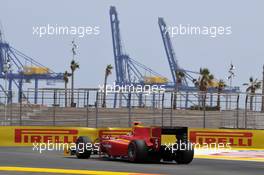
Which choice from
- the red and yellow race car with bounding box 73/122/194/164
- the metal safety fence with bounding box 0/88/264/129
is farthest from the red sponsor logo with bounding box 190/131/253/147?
the red and yellow race car with bounding box 73/122/194/164

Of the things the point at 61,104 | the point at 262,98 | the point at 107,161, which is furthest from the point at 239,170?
the point at 61,104

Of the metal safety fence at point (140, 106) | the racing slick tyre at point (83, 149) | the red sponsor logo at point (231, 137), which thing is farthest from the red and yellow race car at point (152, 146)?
the metal safety fence at point (140, 106)

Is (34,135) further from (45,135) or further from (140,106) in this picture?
(140,106)

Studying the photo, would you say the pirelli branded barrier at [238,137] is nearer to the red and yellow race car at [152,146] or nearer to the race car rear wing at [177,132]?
the red and yellow race car at [152,146]

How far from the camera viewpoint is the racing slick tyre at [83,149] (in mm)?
19969

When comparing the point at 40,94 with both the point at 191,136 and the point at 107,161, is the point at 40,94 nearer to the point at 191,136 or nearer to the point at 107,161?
the point at 191,136

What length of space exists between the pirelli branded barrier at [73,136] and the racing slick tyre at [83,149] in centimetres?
877

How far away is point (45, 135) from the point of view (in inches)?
1154

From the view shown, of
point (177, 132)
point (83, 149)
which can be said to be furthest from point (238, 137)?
point (177, 132)

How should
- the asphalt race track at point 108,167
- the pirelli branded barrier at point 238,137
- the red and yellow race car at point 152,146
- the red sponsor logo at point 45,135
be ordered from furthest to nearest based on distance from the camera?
the red sponsor logo at point 45,135
the pirelli branded barrier at point 238,137
the red and yellow race car at point 152,146
the asphalt race track at point 108,167

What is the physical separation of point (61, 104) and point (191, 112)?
22.6 ft

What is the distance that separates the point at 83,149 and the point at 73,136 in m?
9.46

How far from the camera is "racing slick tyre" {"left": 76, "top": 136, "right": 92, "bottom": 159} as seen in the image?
19969 mm

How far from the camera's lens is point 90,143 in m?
19.9
